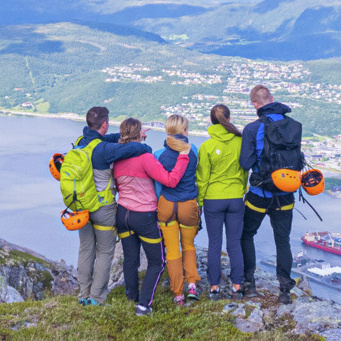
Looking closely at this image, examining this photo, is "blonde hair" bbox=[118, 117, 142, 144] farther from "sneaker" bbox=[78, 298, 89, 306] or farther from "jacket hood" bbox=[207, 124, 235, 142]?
"sneaker" bbox=[78, 298, 89, 306]

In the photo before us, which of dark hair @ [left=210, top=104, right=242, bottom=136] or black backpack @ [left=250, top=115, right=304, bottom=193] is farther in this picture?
dark hair @ [left=210, top=104, right=242, bottom=136]

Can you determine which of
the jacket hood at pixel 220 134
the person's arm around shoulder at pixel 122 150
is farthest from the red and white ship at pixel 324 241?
the person's arm around shoulder at pixel 122 150

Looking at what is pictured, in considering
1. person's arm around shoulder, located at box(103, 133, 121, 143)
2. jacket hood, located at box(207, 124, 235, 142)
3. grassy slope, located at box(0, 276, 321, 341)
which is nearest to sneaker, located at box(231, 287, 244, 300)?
grassy slope, located at box(0, 276, 321, 341)

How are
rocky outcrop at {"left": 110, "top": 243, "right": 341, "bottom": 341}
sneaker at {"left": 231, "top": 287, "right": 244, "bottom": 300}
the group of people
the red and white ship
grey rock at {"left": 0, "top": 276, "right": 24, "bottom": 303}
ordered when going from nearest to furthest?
rocky outcrop at {"left": 110, "top": 243, "right": 341, "bottom": 341} < the group of people < sneaker at {"left": 231, "top": 287, "right": 244, "bottom": 300} < grey rock at {"left": 0, "top": 276, "right": 24, "bottom": 303} < the red and white ship

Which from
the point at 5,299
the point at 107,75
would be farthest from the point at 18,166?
the point at 107,75

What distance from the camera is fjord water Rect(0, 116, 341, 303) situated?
3638cm

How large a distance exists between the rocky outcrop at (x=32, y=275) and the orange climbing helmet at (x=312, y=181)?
12.7 feet

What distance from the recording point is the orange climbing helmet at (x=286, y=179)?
4613 millimetres

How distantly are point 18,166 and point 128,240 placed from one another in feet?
217

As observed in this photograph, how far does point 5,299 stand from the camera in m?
5.54

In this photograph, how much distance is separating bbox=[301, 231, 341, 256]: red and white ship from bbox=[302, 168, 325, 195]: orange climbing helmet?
3413cm

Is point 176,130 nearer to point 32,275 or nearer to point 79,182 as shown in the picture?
point 79,182

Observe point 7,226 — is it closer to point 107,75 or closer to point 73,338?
point 73,338

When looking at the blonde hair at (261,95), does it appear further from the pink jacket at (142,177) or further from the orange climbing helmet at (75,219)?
the orange climbing helmet at (75,219)
